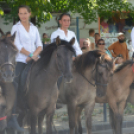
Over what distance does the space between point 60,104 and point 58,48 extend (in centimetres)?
160

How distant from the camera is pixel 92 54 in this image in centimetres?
685

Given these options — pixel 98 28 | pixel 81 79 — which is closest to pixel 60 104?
pixel 81 79

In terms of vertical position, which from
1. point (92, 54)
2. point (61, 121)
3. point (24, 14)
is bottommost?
point (61, 121)

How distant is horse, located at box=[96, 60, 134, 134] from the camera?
7102 mm

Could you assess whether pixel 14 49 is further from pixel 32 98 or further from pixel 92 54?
pixel 92 54

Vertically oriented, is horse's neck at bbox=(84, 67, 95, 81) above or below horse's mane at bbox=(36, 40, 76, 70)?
below

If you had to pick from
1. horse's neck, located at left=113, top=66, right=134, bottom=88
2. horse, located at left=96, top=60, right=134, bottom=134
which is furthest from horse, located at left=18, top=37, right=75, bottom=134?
horse's neck, located at left=113, top=66, right=134, bottom=88

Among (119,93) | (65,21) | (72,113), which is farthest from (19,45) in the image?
(119,93)

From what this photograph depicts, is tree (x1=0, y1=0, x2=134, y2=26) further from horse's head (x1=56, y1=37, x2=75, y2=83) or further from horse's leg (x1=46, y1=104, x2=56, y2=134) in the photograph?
horse's leg (x1=46, y1=104, x2=56, y2=134)

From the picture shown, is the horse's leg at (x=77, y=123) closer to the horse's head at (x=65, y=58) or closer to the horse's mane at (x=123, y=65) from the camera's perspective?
the horse's mane at (x=123, y=65)

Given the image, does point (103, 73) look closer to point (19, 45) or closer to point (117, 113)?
point (117, 113)

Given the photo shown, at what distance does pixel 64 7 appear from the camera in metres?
9.57

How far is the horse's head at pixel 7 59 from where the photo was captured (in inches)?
205

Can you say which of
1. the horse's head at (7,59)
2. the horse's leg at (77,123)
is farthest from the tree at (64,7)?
the horse's head at (7,59)
